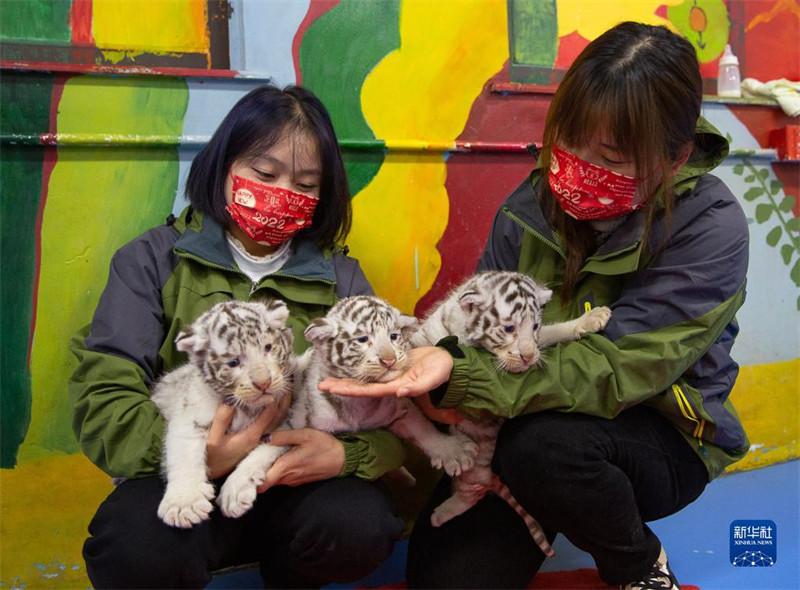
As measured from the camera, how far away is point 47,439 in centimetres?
282

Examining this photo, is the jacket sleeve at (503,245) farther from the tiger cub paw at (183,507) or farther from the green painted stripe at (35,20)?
the green painted stripe at (35,20)

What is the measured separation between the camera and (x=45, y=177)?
2.78 metres

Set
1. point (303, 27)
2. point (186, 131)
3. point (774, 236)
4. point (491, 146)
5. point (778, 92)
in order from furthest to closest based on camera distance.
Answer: point (774, 236) < point (778, 92) < point (491, 146) < point (303, 27) < point (186, 131)

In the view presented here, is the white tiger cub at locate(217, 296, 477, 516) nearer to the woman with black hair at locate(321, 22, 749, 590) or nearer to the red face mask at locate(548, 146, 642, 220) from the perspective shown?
the woman with black hair at locate(321, 22, 749, 590)

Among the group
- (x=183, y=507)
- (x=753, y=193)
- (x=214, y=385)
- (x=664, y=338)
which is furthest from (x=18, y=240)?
(x=753, y=193)

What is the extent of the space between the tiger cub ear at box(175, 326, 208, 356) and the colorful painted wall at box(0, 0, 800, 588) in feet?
3.13

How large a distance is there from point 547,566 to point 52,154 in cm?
273

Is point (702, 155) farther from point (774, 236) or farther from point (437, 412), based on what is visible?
point (774, 236)

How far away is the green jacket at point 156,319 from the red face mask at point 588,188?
0.89 metres

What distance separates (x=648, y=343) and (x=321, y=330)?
105 centimetres

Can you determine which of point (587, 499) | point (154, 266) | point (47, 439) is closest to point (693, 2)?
point (587, 499)

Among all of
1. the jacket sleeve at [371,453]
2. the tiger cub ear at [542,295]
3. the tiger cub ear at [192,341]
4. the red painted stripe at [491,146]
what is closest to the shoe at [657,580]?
the jacket sleeve at [371,453]

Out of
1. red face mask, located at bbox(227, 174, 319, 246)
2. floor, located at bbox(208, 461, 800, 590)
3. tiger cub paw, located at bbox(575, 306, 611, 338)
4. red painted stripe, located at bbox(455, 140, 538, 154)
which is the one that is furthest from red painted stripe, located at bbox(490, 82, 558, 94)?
floor, located at bbox(208, 461, 800, 590)

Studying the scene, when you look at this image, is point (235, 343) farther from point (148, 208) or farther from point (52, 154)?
point (52, 154)
